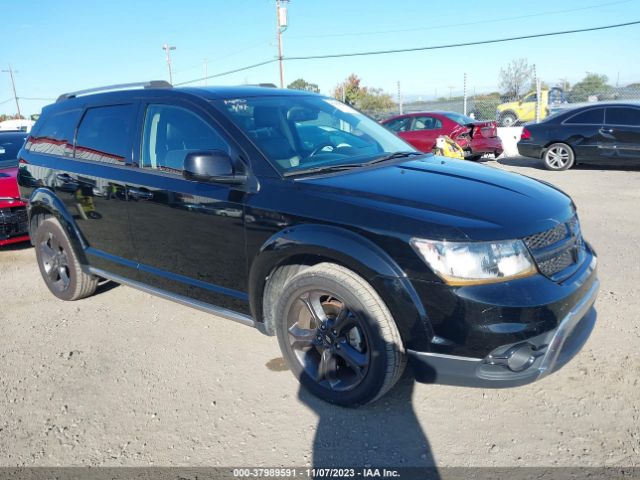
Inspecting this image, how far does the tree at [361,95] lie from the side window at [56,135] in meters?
39.0

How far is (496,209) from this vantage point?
8.63 ft

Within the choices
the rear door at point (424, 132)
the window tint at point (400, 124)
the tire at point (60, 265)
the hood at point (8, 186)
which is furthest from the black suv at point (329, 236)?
the window tint at point (400, 124)

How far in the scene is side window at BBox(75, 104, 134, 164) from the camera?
385 centimetres

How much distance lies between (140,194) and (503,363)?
2.63 metres

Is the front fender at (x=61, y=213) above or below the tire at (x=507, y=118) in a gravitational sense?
above

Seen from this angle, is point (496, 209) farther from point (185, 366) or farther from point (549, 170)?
point (549, 170)

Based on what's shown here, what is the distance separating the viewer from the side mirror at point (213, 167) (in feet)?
9.72

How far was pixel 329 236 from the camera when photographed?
8.82 ft

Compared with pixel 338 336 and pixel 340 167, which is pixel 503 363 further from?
pixel 340 167

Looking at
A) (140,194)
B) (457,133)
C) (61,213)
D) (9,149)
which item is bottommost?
(457,133)

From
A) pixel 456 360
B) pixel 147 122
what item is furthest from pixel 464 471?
pixel 147 122

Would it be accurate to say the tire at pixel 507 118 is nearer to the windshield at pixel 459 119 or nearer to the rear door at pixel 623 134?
the windshield at pixel 459 119

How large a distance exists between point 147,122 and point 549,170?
409 inches

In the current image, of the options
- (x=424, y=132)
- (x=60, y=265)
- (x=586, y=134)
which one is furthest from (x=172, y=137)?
(x=586, y=134)
